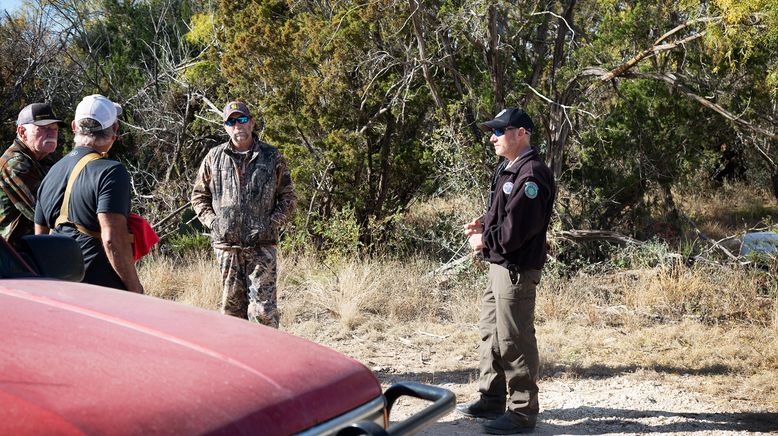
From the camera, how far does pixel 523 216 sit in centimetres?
494

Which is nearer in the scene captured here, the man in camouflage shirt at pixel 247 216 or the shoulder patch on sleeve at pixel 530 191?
the shoulder patch on sleeve at pixel 530 191

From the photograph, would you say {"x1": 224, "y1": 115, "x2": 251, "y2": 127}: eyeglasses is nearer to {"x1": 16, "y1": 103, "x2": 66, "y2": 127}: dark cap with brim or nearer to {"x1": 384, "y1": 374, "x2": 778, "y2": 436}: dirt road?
{"x1": 16, "y1": 103, "x2": 66, "y2": 127}: dark cap with brim

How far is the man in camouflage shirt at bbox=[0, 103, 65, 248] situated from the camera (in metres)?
5.20

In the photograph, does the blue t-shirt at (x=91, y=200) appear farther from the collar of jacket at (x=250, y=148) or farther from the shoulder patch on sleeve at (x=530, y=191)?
the shoulder patch on sleeve at (x=530, y=191)

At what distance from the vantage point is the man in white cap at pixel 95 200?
4355 mm

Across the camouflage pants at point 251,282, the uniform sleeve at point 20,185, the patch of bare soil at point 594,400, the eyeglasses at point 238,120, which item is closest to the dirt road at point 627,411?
the patch of bare soil at point 594,400

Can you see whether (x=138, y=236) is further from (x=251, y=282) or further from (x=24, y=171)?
(x=251, y=282)

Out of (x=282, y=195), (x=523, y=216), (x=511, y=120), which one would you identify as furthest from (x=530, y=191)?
(x=282, y=195)

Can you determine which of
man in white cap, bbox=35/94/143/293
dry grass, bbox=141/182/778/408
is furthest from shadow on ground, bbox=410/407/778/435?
man in white cap, bbox=35/94/143/293

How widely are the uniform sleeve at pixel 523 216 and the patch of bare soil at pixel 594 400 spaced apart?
122 centimetres

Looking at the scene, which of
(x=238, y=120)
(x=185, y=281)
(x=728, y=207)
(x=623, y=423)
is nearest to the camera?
(x=623, y=423)

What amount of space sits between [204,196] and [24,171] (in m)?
1.26

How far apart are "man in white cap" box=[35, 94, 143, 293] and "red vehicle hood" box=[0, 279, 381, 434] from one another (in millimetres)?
1458

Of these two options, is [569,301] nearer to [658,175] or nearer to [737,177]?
[658,175]
